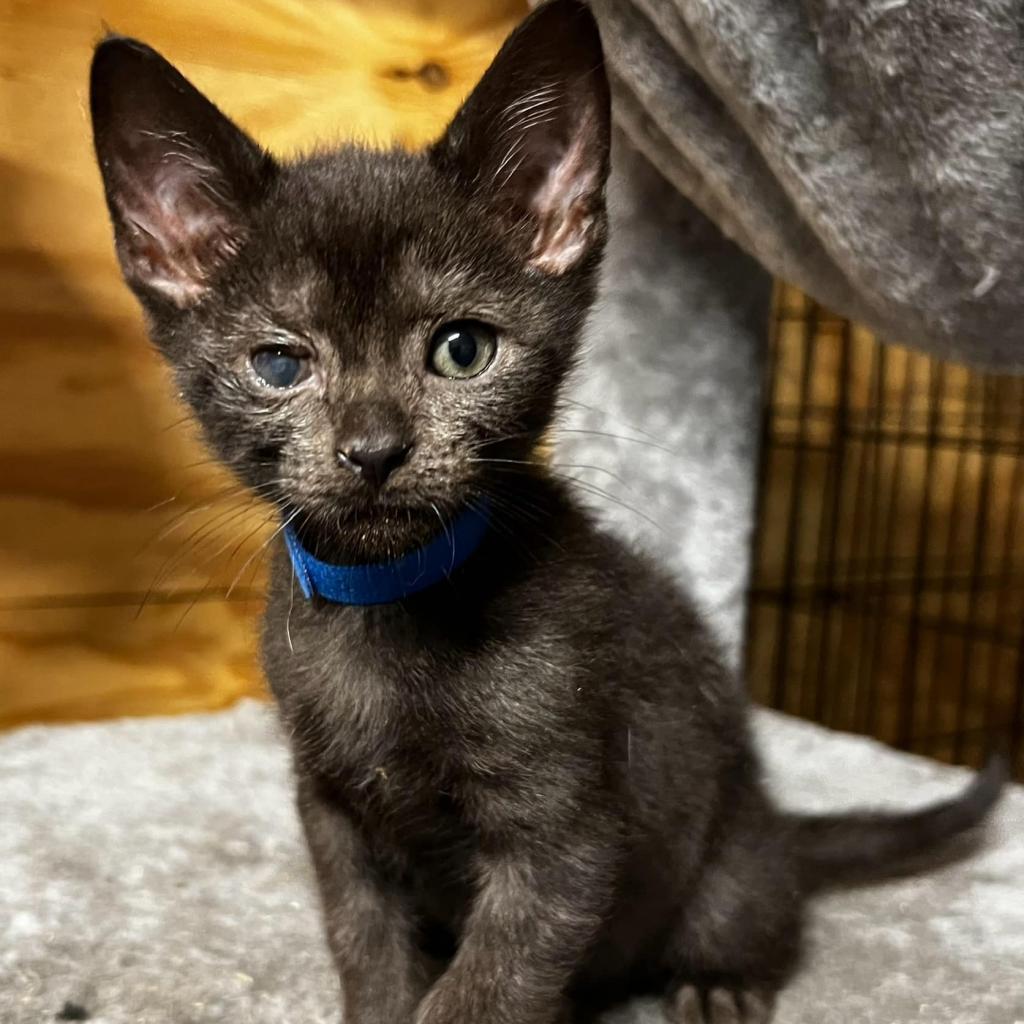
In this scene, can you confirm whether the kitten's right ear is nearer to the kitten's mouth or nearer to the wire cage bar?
the kitten's mouth

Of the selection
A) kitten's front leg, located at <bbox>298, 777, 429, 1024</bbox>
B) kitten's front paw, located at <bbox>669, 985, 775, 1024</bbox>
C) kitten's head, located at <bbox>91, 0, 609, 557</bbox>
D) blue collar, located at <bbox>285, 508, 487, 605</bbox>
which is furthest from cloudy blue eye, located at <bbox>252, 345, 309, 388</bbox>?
kitten's front paw, located at <bbox>669, 985, 775, 1024</bbox>

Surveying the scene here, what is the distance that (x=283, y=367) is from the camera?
2.41ft

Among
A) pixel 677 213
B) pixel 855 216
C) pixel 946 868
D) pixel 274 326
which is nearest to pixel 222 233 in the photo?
pixel 274 326

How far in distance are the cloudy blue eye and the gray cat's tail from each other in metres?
0.66

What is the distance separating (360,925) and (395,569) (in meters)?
0.27

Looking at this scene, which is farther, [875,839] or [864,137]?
[875,839]

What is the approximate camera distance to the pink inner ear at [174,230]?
795mm

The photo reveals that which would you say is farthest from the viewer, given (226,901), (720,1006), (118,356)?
(118,356)

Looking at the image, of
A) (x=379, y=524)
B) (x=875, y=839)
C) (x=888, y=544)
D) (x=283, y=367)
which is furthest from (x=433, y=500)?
(x=888, y=544)

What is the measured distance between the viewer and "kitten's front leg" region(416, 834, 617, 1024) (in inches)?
28.6

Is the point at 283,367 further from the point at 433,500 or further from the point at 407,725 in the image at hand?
the point at 407,725

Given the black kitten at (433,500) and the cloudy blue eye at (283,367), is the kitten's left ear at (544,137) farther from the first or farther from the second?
the cloudy blue eye at (283,367)

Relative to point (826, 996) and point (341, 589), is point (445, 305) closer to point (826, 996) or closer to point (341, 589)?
point (341, 589)

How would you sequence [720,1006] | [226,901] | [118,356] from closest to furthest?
[720,1006], [226,901], [118,356]
